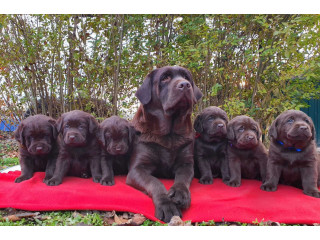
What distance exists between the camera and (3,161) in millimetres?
7852

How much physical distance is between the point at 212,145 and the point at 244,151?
0.43 meters

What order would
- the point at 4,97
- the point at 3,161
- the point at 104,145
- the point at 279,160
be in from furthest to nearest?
the point at 4,97, the point at 3,161, the point at 104,145, the point at 279,160

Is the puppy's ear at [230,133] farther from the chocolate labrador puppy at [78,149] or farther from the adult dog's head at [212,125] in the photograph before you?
the chocolate labrador puppy at [78,149]

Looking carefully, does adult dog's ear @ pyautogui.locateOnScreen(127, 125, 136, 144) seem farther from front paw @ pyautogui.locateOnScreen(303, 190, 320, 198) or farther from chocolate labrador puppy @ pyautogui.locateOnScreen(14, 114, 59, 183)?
front paw @ pyautogui.locateOnScreen(303, 190, 320, 198)

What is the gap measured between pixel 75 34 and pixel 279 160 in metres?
5.07

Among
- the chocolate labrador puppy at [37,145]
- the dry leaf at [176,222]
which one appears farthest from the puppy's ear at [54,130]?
the dry leaf at [176,222]

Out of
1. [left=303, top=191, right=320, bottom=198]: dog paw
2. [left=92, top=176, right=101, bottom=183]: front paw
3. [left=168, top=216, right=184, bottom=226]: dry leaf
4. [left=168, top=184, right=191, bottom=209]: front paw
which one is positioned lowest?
[left=303, top=191, right=320, bottom=198]: dog paw

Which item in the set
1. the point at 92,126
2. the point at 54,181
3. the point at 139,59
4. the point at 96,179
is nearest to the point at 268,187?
the point at 96,179

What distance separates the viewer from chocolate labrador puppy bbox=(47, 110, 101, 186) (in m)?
3.51

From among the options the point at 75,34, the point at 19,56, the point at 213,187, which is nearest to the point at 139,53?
the point at 75,34

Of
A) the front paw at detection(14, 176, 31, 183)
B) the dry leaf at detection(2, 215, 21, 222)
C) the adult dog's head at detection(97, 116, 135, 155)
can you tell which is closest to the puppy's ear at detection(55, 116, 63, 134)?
the adult dog's head at detection(97, 116, 135, 155)

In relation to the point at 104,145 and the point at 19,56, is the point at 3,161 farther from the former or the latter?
the point at 104,145

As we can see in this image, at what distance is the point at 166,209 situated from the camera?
2.64 metres

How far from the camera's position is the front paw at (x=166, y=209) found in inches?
102
